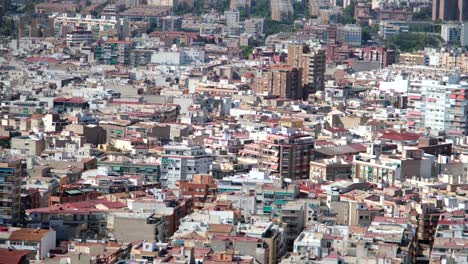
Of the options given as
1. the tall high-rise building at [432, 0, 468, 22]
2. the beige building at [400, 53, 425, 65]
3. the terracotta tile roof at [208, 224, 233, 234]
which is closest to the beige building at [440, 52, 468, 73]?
the beige building at [400, 53, 425, 65]

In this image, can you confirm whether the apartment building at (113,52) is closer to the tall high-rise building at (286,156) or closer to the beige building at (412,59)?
the beige building at (412,59)

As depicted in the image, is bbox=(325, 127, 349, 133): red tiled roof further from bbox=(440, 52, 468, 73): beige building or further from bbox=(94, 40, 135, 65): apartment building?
bbox=(440, 52, 468, 73): beige building

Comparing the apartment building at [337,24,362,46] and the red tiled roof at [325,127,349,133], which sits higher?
the apartment building at [337,24,362,46]

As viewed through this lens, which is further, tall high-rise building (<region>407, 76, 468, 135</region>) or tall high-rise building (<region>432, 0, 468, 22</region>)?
tall high-rise building (<region>432, 0, 468, 22</region>)

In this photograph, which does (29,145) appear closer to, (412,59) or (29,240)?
(29,240)

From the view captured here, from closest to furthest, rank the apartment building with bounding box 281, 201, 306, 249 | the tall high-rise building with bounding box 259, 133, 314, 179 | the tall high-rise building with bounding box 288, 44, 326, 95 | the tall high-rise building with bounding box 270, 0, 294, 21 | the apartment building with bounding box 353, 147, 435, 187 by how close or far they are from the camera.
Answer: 1. the apartment building with bounding box 281, 201, 306, 249
2. the apartment building with bounding box 353, 147, 435, 187
3. the tall high-rise building with bounding box 259, 133, 314, 179
4. the tall high-rise building with bounding box 288, 44, 326, 95
5. the tall high-rise building with bounding box 270, 0, 294, 21

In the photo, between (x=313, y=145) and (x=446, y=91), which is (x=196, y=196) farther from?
(x=446, y=91)
